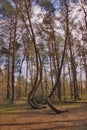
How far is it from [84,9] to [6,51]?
12.0 metres

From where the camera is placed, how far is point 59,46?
39750 millimetres

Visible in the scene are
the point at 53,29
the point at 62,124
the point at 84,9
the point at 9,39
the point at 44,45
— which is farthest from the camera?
the point at 44,45

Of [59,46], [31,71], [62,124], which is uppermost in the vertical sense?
[59,46]

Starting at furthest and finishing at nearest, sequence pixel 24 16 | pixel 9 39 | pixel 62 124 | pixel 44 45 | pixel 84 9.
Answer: pixel 44 45, pixel 9 39, pixel 84 9, pixel 24 16, pixel 62 124

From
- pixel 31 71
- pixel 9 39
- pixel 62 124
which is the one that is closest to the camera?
pixel 62 124

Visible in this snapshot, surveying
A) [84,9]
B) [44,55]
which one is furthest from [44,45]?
[84,9]

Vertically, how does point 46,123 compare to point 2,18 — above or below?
below

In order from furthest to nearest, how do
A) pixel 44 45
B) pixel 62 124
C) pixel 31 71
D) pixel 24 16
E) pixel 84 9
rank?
pixel 31 71 → pixel 44 45 → pixel 84 9 → pixel 24 16 → pixel 62 124

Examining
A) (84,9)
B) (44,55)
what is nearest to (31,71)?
(44,55)

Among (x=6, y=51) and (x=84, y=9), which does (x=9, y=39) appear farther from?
(x=84, y=9)

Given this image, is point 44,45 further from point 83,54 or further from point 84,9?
point 84,9

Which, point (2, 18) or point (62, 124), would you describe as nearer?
point (62, 124)

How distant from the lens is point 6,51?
3384 cm

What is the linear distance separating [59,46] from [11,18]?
12385 millimetres
